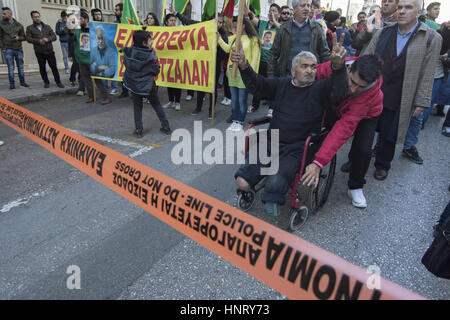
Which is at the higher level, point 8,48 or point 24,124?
point 8,48

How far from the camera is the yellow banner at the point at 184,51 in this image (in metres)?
5.32

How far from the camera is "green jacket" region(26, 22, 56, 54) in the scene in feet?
24.2

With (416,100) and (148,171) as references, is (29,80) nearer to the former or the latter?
(148,171)

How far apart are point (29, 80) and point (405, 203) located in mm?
9884

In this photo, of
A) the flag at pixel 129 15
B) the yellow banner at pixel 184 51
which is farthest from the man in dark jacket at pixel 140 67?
the flag at pixel 129 15

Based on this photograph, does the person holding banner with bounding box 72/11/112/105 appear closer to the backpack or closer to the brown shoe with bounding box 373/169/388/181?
the brown shoe with bounding box 373/169/388/181

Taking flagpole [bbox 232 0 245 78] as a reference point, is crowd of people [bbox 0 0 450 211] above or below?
below

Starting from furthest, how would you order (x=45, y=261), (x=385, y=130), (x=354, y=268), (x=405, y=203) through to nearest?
1. (x=385, y=130)
2. (x=405, y=203)
3. (x=45, y=261)
4. (x=354, y=268)

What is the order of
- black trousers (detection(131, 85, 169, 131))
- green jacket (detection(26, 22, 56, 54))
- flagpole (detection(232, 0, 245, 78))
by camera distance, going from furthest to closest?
green jacket (detection(26, 22, 56, 54)), black trousers (detection(131, 85, 169, 131)), flagpole (detection(232, 0, 245, 78))

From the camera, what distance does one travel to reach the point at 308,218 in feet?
9.67

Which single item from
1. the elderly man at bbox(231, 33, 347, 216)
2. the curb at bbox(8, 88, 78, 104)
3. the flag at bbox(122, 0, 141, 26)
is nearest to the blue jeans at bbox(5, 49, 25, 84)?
the curb at bbox(8, 88, 78, 104)

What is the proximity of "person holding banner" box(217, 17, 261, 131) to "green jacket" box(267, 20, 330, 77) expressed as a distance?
461 millimetres
